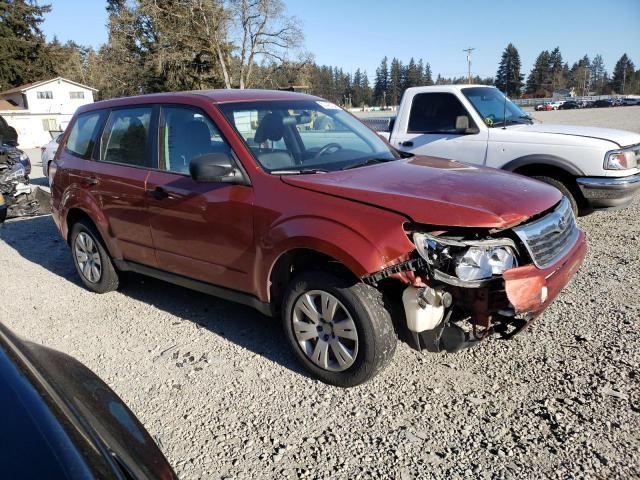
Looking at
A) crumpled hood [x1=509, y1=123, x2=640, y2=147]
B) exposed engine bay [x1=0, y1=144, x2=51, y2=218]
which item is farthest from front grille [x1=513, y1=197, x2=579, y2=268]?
Result: exposed engine bay [x1=0, y1=144, x2=51, y2=218]

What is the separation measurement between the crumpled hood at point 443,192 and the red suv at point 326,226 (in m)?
0.01

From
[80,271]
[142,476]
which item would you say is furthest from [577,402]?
[80,271]

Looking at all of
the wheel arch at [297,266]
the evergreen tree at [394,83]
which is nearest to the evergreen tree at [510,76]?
the wheel arch at [297,266]

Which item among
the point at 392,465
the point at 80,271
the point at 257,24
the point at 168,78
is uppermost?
the point at 257,24

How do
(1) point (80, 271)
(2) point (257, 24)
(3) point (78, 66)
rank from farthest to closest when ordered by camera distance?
(3) point (78, 66), (2) point (257, 24), (1) point (80, 271)

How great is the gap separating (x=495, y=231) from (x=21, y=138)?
56016 millimetres

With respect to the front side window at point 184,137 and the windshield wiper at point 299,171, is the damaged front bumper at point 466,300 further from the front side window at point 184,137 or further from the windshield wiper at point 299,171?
the front side window at point 184,137

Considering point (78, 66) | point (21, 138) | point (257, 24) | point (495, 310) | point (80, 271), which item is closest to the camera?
point (495, 310)

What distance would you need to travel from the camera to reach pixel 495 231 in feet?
8.96

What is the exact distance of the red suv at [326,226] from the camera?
9.04 feet

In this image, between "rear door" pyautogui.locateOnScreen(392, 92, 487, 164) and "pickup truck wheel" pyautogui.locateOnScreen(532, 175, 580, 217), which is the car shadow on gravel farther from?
"pickup truck wheel" pyautogui.locateOnScreen(532, 175, 580, 217)

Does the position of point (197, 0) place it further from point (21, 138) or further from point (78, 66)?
point (78, 66)

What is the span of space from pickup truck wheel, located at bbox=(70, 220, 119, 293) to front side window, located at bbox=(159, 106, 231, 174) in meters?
1.39

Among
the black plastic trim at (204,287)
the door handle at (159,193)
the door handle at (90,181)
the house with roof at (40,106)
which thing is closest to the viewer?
the black plastic trim at (204,287)
